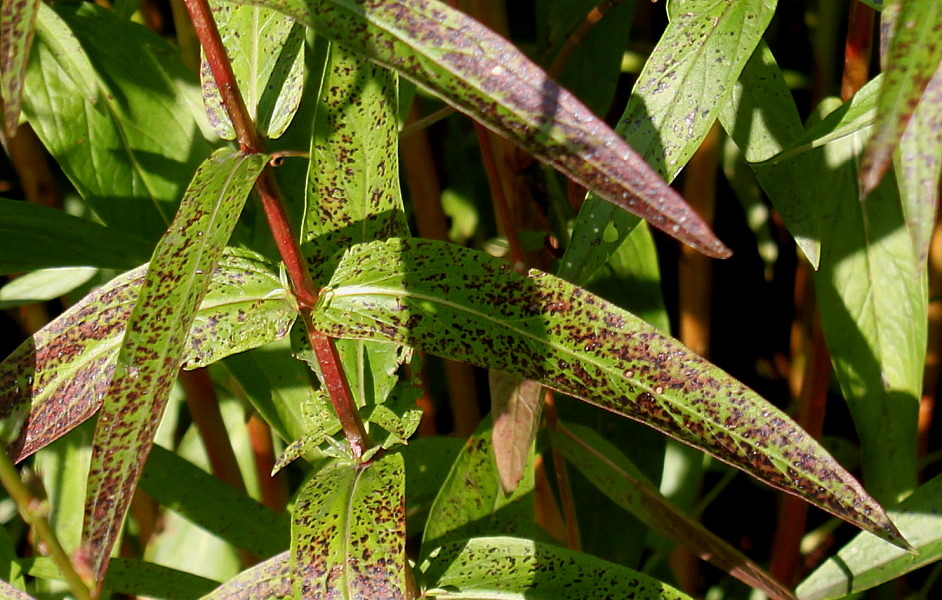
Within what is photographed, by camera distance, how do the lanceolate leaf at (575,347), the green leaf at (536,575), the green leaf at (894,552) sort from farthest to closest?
1. the green leaf at (894,552)
2. the green leaf at (536,575)
3. the lanceolate leaf at (575,347)

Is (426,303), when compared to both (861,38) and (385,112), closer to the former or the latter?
(385,112)

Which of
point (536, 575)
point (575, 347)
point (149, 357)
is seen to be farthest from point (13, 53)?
point (536, 575)

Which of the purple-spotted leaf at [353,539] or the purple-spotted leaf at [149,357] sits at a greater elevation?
the purple-spotted leaf at [149,357]

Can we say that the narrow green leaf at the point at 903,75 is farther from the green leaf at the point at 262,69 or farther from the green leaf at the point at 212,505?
the green leaf at the point at 212,505

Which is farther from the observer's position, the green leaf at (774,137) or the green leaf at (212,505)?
the green leaf at (212,505)

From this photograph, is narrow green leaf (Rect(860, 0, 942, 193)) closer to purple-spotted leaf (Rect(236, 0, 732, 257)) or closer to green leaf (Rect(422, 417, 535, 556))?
purple-spotted leaf (Rect(236, 0, 732, 257))

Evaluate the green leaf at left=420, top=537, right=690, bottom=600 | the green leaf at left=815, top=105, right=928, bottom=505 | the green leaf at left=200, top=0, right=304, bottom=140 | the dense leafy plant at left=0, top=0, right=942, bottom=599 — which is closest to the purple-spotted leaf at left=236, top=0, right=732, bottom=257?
the dense leafy plant at left=0, top=0, right=942, bottom=599

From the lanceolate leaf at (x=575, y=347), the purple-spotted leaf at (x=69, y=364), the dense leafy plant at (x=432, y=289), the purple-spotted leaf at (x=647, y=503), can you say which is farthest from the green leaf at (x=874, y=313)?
the purple-spotted leaf at (x=69, y=364)
